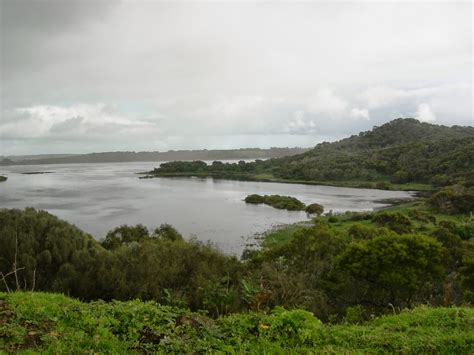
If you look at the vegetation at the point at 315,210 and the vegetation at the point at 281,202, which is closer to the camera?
the vegetation at the point at 315,210

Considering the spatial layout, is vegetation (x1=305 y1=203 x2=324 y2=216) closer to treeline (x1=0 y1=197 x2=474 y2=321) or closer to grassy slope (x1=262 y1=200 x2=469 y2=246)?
grassy slope (x1=262 y1=200 x2=469 y2=246)

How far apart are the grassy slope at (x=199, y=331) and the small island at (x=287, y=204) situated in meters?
53.6

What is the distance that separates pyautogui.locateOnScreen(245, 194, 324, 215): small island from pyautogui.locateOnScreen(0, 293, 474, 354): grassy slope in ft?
176

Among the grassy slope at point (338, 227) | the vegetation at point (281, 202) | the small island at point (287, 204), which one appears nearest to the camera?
the grassy slope at point (338, 227)

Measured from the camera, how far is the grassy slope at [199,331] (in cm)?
595

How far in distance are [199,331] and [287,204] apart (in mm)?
60124

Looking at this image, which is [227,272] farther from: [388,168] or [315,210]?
[388,168]

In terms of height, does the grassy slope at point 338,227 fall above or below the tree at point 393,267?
below

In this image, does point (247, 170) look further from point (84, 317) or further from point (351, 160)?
point (84, 317)

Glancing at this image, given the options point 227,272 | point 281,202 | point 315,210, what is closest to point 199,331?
point 227,272

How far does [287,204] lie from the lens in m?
66.1

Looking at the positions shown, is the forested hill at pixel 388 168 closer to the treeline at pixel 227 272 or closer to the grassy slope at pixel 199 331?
the treeline at pixel 227 272

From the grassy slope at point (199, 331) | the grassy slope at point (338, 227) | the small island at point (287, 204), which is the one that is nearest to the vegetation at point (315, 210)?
the small island at point (287, 204)

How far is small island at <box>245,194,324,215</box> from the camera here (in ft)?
201
